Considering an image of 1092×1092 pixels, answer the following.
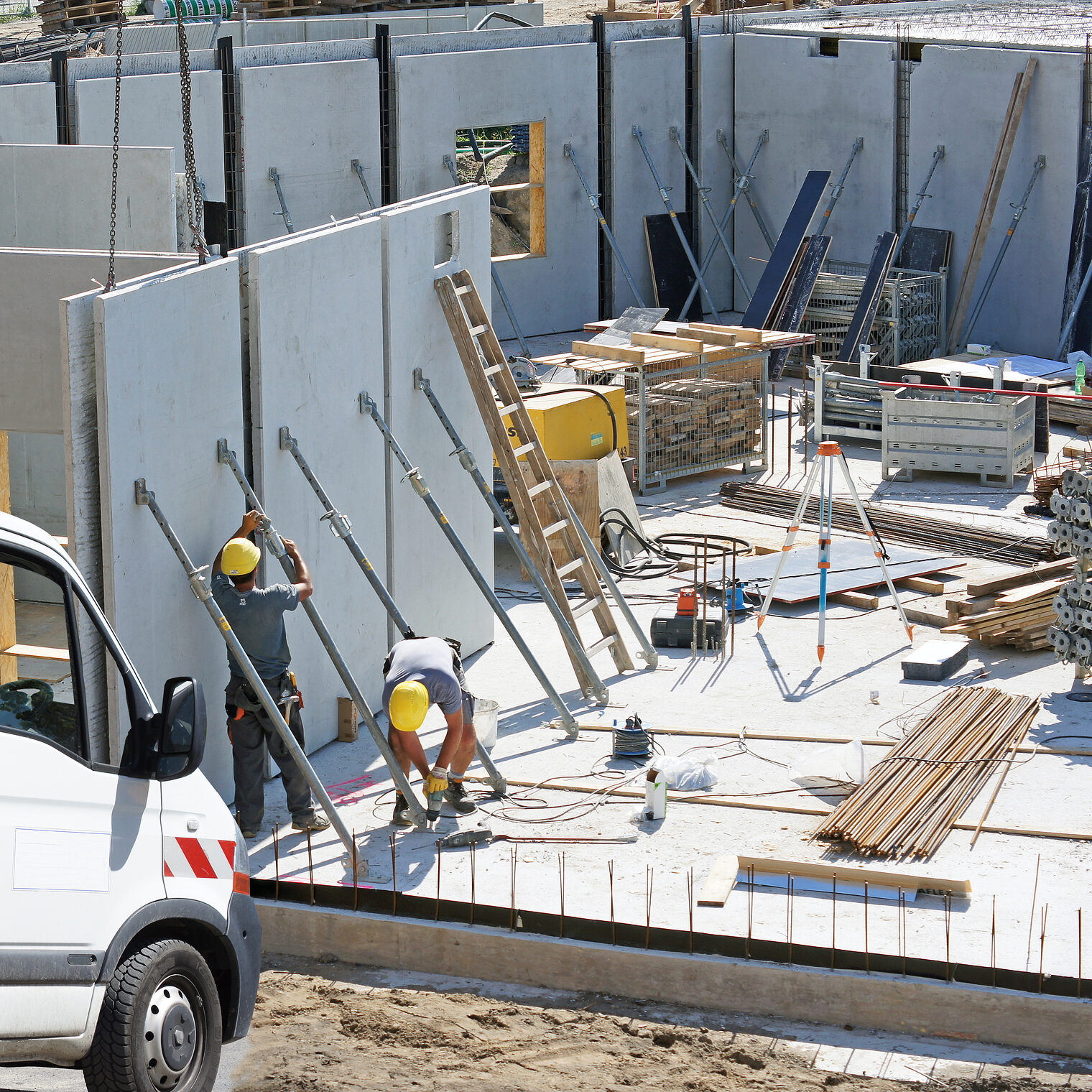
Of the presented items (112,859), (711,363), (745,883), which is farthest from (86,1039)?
(711,363)

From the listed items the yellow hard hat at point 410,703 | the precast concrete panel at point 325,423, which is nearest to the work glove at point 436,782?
the yellow hard hat at point 410,703

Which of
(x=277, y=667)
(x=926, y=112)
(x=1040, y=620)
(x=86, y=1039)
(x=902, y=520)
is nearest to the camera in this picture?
(x=86, y=1039)

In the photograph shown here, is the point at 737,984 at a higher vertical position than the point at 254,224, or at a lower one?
lower

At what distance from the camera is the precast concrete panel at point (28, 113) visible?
20.4 meters

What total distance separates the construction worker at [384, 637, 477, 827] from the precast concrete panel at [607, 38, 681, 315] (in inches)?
716

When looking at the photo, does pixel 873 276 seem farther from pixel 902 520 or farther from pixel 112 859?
pixel 112 859

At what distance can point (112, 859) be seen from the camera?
627cm

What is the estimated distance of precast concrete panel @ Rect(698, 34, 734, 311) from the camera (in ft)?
93.0

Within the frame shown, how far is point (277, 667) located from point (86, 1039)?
423 cm

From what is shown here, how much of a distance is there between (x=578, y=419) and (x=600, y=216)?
11231 millimetres

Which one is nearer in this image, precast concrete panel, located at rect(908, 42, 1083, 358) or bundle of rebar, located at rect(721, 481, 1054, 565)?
bundle of rebar, located at rect(721, 481, 1054, 565)

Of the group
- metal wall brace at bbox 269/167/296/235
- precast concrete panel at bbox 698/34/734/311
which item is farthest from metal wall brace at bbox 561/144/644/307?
metal wall brace at bbox 269/167/296/235

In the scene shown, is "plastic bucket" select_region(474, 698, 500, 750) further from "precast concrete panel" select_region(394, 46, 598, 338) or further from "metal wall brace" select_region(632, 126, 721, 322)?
"metal wall brace" select_region(632, 126, 721, 322)

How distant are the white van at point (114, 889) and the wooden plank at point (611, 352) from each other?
12052 millimetres
